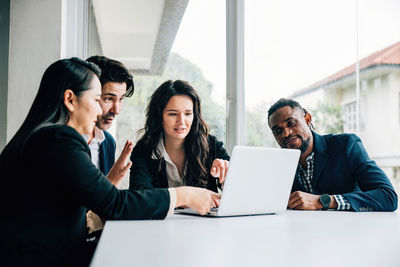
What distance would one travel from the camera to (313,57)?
325 cm

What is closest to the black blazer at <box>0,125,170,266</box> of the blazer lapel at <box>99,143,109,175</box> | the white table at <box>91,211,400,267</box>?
the white table at <box>91,211,400,267</box>

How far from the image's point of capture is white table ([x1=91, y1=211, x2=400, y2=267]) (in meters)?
0.82

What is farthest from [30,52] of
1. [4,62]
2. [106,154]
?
[106,154]

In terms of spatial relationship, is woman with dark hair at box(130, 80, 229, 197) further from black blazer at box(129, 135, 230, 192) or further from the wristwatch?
the wristwatch

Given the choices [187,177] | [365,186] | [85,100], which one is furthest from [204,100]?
[85,100]

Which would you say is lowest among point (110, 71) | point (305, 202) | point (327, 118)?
point (305, 202)

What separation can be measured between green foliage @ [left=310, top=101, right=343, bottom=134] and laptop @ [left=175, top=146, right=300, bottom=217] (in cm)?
163

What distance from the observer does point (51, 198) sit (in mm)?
1332

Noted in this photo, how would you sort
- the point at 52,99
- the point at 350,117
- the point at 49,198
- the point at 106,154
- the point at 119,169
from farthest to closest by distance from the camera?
1. the point at 350,117
2. the point at 106,154
3. the point at 119,169
4. the point at 52,99
5. the point at 49,198

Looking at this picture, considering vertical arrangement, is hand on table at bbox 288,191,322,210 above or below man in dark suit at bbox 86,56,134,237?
below

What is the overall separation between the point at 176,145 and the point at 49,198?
4.42 feet

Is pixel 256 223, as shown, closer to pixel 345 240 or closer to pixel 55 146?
pixel 345 240

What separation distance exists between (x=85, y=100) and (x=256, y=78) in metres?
1.88

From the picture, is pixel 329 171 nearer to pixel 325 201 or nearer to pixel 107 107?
pixel 325 201
